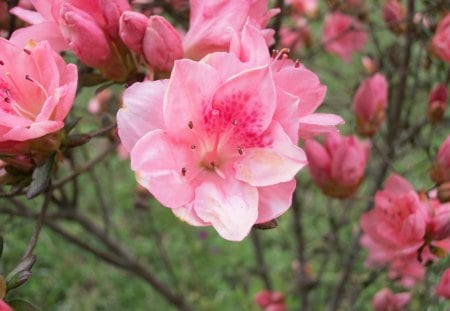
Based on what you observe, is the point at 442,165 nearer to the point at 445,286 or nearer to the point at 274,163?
the point at 445,286

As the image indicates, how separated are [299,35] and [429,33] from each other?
70 cm

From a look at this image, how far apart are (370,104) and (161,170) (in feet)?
2.25

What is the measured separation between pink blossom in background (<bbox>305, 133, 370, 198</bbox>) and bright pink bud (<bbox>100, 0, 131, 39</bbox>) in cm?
49

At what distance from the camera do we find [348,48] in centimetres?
258

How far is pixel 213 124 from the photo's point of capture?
3.10ft

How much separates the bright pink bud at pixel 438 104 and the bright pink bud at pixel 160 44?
2.30ft

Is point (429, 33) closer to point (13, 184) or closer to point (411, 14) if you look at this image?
point (411, 14)

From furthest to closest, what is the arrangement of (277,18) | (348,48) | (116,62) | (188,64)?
(348,48) → (277,18) → (116,62) → (188,64)

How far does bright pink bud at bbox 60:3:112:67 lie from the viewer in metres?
0.91

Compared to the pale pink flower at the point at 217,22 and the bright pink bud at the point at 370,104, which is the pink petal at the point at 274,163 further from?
the bright pink bud at the point at 370,104

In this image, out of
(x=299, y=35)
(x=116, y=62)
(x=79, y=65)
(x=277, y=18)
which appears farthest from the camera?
(x=299, y=35)

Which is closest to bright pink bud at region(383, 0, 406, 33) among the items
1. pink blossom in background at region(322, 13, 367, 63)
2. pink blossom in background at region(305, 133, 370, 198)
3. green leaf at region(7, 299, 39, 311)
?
pink blossom in background at region(322, 13, 367, 63)

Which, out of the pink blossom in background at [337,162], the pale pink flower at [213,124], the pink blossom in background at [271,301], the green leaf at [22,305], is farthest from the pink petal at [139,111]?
the pink blossom in background at [271,301]

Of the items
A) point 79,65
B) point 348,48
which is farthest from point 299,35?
point 79,65
